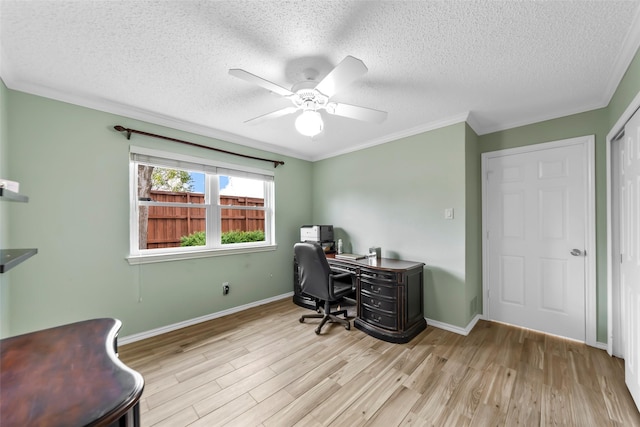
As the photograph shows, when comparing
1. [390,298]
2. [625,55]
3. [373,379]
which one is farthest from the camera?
→ [390,298]

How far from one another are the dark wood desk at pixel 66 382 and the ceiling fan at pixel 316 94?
1.52 meters

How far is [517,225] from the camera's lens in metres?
2.85

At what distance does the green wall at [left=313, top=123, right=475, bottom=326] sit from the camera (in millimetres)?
2748

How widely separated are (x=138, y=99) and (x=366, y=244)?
3.12 meters

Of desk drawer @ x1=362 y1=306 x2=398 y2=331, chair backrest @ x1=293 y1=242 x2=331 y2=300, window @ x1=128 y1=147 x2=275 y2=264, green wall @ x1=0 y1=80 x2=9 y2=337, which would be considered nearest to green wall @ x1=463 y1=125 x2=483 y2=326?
desk drawer @ x1=362 y1=306 x2=398 y2=331

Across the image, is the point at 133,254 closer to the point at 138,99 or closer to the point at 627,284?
the point at 138,99

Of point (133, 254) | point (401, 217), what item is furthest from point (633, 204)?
point (133, 254)

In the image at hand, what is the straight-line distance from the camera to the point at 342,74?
4.83ft

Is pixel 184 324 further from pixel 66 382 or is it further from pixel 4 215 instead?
pixel 66 382

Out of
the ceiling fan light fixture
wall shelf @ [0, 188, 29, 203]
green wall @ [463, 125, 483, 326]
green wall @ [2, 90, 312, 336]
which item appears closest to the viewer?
wall shelf @ [0, 188, 29, 203]

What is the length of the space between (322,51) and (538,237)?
296 centimetres

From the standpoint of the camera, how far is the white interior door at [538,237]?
8.27 feet

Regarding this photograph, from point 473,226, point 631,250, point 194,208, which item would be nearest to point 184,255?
point 194,208

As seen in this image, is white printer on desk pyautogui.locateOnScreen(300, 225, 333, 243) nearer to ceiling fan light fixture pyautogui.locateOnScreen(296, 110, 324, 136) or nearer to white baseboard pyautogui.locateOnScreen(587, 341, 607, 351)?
ceiling fan light fixture pyautogui.locateOnScreen(296, 110, 324, 136)
